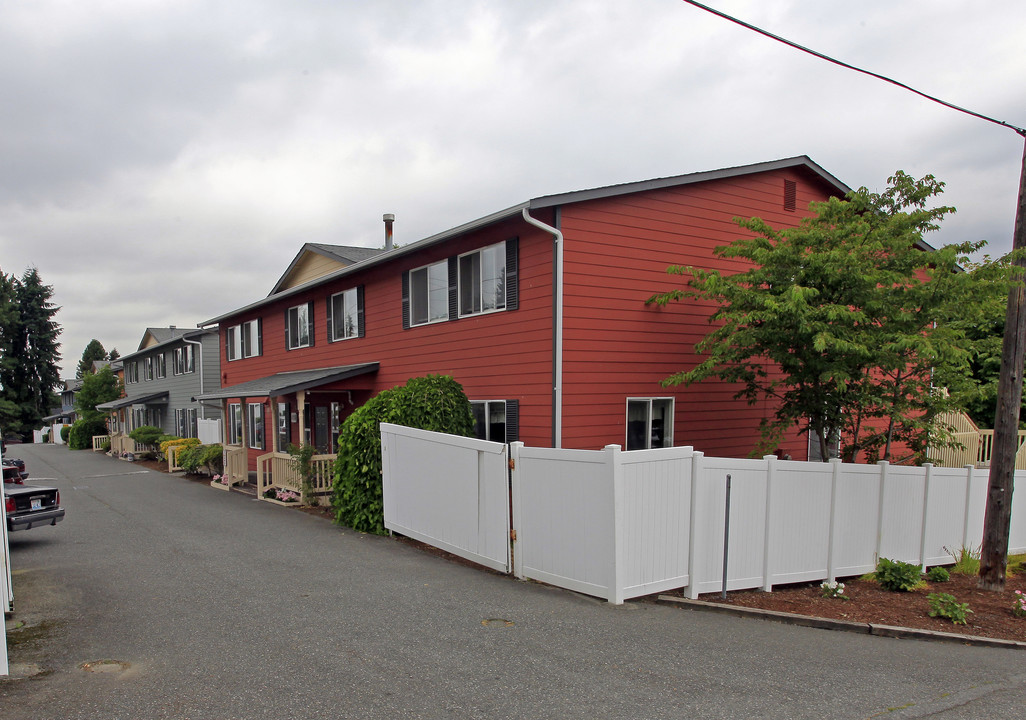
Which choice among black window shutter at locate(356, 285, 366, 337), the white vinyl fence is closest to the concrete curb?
the white vinyl fence

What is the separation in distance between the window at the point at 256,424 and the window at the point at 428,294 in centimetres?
1016

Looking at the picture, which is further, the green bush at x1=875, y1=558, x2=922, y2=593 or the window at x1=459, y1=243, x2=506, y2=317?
the window at x1=459, y1=243, x2=506, y2=317

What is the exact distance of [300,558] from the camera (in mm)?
9711

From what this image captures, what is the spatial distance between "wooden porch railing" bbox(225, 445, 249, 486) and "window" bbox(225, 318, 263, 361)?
5.02 m

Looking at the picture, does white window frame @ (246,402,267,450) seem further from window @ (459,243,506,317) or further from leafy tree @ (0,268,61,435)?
leafy tree @ (0,268,61,435)

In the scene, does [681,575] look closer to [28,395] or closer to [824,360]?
[824,360]

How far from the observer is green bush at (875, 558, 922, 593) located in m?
8.85

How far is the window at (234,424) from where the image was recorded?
24.9 metres

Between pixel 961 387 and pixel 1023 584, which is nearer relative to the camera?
pixel 1023 584

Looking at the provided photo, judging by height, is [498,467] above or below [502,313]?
below

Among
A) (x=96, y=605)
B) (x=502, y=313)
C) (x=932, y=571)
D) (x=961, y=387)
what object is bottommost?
(x=932, y=571)

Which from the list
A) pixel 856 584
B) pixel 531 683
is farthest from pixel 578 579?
pixel 856 584

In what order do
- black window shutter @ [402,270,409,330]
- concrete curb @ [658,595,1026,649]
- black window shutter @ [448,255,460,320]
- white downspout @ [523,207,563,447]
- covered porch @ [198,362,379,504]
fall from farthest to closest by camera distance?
1. covered porch @ [198,362,379,504]
2. black window shutter @ [402,270,409,330]
3. black window shutter @ [448,255,460,320]
4. white downspout @ [523,207,563,447]
5. concrete curb @ [658,595,1026,649]

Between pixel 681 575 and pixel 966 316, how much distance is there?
6665 mm
